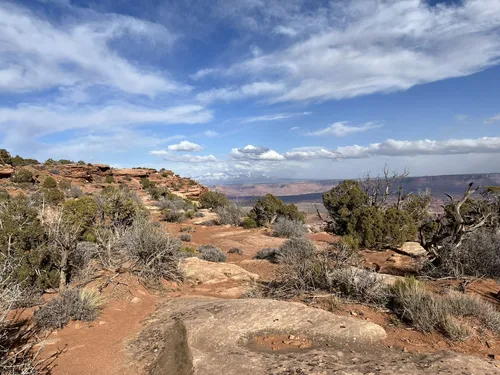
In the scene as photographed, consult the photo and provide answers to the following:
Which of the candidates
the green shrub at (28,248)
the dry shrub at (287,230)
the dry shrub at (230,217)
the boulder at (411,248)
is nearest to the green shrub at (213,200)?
the dry shrub at (230,217)

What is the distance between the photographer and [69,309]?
618 centimetres

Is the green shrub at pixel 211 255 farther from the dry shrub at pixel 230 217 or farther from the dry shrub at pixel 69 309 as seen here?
the dry shrub at pixel 230 217

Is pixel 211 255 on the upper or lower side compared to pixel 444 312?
lower

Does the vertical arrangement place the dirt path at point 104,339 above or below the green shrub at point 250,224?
above

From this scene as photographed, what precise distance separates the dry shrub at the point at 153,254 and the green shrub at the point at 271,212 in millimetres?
14577

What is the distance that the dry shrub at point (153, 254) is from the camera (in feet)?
29.9

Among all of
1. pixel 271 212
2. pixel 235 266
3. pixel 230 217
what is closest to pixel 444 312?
pixel 235 266

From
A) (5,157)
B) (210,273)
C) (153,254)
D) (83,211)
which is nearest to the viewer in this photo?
(153,254)

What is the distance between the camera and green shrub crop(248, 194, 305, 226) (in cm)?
2414

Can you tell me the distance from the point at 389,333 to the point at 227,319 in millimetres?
2722

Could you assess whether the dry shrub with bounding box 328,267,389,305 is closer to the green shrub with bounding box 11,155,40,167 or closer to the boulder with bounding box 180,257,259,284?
the boulder with bounding box 180,257,259,284

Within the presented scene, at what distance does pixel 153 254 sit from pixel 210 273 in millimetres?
1977

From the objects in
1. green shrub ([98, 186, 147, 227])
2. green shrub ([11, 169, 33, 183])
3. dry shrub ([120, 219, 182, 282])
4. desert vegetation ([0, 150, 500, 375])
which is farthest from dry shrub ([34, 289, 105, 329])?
green shrub ([11, 169, 33, 183])

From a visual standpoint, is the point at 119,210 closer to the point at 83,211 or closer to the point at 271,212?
the point at 83,211
